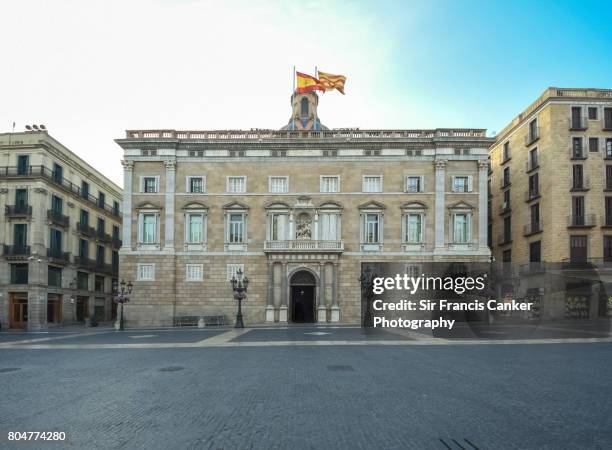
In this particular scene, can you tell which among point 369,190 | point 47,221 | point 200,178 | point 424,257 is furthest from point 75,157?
point 424,257

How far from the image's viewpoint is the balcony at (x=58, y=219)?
144 ft

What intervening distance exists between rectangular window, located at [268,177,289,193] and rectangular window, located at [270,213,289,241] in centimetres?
213

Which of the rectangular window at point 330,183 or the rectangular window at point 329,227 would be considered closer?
the rectangular window at point 329,227

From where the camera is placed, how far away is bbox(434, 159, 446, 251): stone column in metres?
41.3

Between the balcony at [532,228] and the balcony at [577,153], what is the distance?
617 cm

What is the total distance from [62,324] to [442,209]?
114 ft

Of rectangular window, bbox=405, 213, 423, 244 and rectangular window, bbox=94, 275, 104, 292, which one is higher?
rectangular window, bbox=405, 213, 423, 244

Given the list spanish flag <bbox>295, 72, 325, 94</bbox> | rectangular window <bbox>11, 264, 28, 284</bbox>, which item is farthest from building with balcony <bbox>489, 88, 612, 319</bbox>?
rectangular window <bbox>11, 264, 28, 284</bbox>

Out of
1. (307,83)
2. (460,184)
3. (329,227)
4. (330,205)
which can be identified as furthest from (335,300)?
(307,83)

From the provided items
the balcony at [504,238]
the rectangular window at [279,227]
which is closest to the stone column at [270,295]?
the rectangular window at [279,227]

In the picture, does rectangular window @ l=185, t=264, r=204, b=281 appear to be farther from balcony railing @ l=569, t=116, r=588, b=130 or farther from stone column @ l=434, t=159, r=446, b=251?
balcony railing @ l=569, t=116, r=588, b=130

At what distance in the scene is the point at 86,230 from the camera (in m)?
50.4

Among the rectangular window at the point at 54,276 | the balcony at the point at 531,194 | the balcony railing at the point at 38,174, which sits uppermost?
the balcony railing at the point at 38,174

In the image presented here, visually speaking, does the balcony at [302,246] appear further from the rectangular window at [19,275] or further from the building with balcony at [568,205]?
the rectangular window at [19,275]
